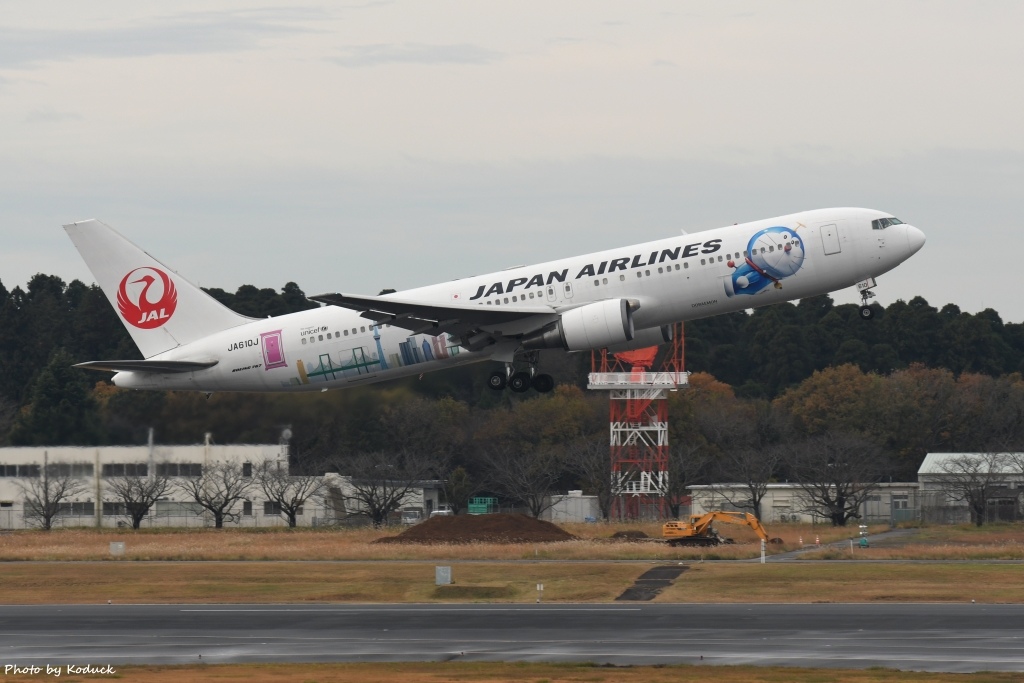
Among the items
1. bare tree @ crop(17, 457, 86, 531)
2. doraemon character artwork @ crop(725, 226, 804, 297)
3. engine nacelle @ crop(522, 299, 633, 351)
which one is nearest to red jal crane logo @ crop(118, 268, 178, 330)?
engine nacelle @ crop(522, 299, 633, 351)

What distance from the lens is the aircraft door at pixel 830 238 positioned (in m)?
51.2

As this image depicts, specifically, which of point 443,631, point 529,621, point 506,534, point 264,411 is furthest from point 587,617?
point 506,534

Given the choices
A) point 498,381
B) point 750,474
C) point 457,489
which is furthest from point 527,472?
point 498,381

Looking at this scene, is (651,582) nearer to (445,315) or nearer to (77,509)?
(445,315)

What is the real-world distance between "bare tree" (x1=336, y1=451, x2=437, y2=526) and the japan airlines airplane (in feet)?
124

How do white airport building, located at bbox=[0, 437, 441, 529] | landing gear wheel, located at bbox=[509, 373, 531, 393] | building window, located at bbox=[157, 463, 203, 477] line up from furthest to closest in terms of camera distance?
Answer: building window, located at bbox=[157, 463, 203, 477] → white airport building, located at bbox=[0, 437, 441, 529] → landing gear wheel, located at bbox=[509, 373, 531, 393]

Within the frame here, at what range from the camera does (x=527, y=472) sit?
107 metres

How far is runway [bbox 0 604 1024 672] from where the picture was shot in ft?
129

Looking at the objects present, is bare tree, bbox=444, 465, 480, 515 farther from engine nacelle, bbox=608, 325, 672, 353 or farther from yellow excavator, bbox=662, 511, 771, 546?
Answer: engine nacelle, bbox=608, 325, 672, 353

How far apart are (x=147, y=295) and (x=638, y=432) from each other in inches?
2105

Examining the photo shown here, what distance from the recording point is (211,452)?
221ft

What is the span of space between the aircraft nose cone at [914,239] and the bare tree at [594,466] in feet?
180

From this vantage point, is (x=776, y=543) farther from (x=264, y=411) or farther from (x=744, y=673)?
(x=744, y=673)

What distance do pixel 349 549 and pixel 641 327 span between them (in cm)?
2815
